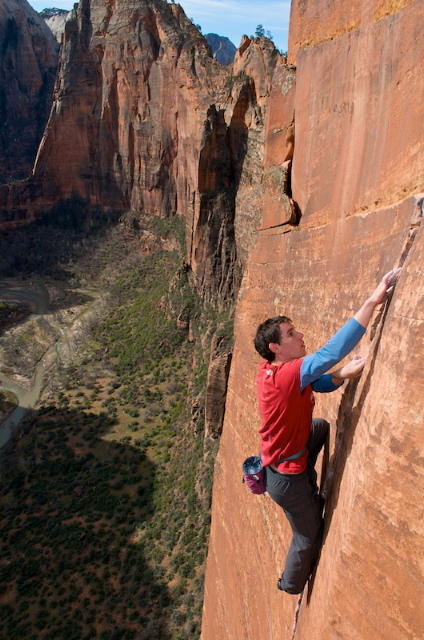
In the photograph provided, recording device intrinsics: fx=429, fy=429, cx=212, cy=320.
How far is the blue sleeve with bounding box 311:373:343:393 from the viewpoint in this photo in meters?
3.80

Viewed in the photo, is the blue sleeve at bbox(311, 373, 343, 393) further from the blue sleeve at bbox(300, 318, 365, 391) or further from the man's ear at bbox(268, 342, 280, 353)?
the man's ear at bbox(268, 342, 280, 353)

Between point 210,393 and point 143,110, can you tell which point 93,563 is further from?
point 143,110

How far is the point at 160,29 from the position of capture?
4469cm

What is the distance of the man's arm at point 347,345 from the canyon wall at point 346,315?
13 cm

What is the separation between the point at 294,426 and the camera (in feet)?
12.9

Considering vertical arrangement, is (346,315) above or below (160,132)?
below

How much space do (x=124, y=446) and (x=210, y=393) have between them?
8.79 m

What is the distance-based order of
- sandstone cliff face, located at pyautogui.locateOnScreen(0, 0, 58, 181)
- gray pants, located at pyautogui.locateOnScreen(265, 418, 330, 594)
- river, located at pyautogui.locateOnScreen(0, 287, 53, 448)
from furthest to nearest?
1. sandstone cliff face, located at pyautogui.locateOnScreen(0, 0, 58, 181)
2. river, located at pyautogui.locateOnScreen(0, 287, 53, 448)
3. gray pants, located at pyautogui.locateOnScreen(265, 418, 330, 594)

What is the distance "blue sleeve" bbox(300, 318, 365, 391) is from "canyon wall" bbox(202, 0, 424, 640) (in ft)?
0.75

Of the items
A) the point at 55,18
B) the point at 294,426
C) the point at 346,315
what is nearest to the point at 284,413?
the point at 294,426

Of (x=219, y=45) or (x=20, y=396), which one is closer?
(x=20, y=396)

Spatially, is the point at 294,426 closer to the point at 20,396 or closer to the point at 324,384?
the point at 324,384

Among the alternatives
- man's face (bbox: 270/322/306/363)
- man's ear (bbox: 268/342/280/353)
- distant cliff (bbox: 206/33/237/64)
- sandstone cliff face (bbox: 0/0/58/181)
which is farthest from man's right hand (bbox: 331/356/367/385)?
distant cliff (bbox: 206/33/237/64)

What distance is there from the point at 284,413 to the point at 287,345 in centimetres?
61
